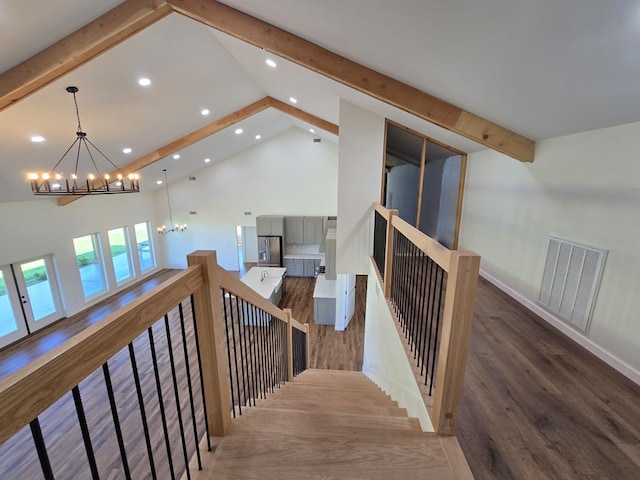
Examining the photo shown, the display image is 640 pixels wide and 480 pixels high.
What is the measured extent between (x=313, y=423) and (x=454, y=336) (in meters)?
0.90

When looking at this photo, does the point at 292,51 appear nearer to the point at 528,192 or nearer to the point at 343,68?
the point at 343,68

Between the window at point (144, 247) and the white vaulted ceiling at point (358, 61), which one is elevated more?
the white vaulted ceiling at point (358, 61)

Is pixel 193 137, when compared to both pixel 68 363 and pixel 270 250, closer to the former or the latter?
pixel 270 250

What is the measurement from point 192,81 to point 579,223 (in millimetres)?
5461

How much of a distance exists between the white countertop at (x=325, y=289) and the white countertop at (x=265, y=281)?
111cm

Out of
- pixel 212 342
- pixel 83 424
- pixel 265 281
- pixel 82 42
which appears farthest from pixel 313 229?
pixel 83 424

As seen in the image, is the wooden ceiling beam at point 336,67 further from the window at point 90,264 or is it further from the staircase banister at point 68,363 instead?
the window at point 90,264

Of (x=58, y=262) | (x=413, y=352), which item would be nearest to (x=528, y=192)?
(x=413, y=352)

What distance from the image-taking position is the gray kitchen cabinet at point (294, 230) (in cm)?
991

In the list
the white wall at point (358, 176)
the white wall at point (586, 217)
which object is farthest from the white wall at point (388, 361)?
the white wall at point (586, 217)

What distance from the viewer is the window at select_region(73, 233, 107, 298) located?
759cm

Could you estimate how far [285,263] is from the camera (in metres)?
10.0

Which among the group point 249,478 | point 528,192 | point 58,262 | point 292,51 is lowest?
point 58,262

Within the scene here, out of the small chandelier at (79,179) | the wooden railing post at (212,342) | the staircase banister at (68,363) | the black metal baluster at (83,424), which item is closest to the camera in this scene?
the staircase banister at (68,363)
